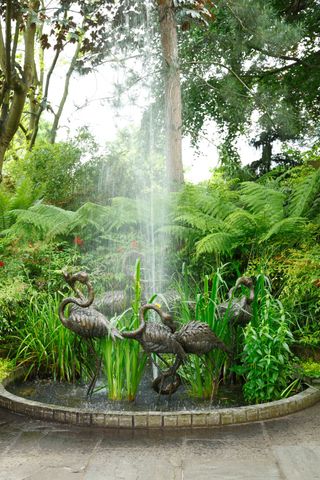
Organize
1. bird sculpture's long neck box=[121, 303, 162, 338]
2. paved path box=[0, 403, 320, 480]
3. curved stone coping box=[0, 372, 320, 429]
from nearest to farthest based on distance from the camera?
paved path box=[0, 403, 320, 480]
curved stone coping box=[0, 372, 320, 429]
bird sculpture's long neck box=[121, 303, 162, 338]

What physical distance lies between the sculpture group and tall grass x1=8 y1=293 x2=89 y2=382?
0.49 m

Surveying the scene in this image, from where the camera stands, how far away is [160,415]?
12.6 feet

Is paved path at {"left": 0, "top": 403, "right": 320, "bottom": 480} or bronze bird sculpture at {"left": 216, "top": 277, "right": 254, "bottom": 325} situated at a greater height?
bronze bird sculpture at {"left": 216, "top": 277, "right": 254, "bottom": 325}

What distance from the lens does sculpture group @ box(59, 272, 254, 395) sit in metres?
4.07

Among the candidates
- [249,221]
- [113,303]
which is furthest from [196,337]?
[249,221]

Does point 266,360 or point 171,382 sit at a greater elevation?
point 266,360

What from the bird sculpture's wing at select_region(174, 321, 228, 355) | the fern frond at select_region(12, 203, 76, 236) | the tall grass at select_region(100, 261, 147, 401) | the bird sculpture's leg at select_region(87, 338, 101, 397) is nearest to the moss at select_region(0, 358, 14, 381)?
the bird sculpture's leg at select_region(87, 338, 101, 397)

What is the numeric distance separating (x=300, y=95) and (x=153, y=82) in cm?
350

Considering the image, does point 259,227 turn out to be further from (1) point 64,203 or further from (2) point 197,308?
(1) point 64,203

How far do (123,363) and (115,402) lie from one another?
308mm

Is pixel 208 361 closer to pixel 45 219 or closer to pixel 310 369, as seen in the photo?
pixel 310 369

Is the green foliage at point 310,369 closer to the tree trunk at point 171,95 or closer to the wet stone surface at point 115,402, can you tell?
the wet stone surface at point 115,402

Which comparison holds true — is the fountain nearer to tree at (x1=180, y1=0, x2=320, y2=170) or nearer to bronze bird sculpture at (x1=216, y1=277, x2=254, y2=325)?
bronze bird sculpture at (x1=216, y1=277, x2=254, y2=325)

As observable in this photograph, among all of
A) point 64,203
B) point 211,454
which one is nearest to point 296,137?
point 64,203
